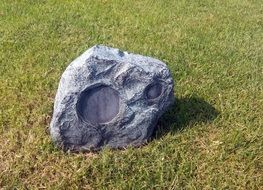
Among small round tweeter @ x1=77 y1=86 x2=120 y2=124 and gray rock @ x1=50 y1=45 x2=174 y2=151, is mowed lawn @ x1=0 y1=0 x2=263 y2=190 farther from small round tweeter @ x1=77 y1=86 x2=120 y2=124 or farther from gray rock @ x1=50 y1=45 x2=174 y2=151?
small round tweeter @ x1=77 y1=86 x2=120 y2=124

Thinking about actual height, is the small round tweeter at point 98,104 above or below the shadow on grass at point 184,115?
above

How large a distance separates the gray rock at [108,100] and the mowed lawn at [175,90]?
128mm

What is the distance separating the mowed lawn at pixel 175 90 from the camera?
10.3 ft

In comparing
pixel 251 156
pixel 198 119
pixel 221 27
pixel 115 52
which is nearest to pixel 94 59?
pixel 115 52

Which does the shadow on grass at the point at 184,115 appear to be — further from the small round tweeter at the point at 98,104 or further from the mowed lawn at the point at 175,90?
the small round tweeter at the point at 98,104

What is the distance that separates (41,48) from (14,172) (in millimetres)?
2049

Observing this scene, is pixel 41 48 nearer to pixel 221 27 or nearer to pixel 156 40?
pixel 156 40

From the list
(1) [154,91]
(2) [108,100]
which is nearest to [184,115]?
(1) [154,91]

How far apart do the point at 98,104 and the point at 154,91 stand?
0.42 m

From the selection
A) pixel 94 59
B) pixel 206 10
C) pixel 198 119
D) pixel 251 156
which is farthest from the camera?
pixel 206 10

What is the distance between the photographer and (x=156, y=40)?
521cm

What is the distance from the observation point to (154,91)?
10.6ft

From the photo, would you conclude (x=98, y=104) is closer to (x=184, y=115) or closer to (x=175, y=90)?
(x=184, y=115)

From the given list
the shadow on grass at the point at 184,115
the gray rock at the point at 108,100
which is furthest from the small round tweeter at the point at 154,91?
the shadow on grass at the point at 184,115
